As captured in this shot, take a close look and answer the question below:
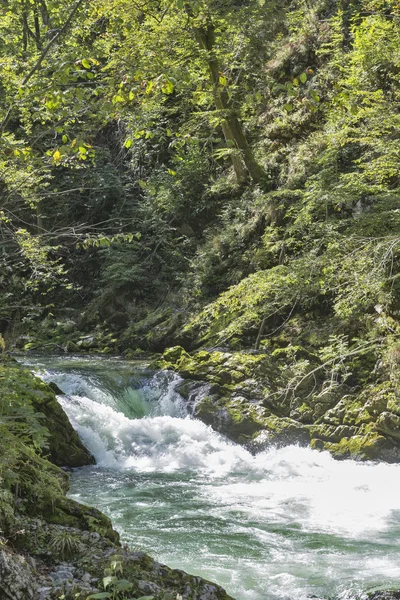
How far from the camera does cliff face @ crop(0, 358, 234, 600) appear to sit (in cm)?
300

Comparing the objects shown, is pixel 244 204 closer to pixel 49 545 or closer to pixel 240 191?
pixel 240 191

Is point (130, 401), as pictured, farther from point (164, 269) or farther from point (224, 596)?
point (224, 596)

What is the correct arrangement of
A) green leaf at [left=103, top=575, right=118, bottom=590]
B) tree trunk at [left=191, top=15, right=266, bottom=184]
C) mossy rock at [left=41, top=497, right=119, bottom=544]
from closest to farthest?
green leaf at [left=103, top=575, right=118, bottom=590] < mossy rock at [left=41, top=497, right=119, bottom=544] < tree trunk at [left=191, top=15, right=266, bottom=184]

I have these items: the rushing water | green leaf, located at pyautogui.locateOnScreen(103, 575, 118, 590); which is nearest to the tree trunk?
the rushing water

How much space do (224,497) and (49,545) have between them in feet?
14.9

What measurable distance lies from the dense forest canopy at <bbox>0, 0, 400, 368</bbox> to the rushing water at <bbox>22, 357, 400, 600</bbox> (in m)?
1.99

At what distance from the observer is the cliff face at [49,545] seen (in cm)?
300

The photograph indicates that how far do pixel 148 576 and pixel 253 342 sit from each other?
895cm

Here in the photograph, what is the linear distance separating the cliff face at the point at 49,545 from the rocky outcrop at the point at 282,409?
19.3 feet

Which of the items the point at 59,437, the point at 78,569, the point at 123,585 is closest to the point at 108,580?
the point at 123,585

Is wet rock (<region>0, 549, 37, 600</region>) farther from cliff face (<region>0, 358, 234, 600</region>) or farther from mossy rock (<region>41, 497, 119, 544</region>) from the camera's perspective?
mossy rock (<region>41, 497, 119, 544</region>)

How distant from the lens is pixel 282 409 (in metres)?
10.3

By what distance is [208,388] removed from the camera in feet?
36.1

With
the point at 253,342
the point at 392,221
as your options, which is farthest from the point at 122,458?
the point at 392,221
